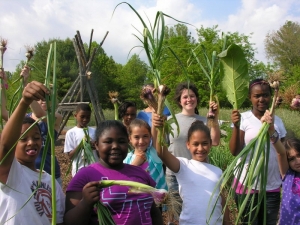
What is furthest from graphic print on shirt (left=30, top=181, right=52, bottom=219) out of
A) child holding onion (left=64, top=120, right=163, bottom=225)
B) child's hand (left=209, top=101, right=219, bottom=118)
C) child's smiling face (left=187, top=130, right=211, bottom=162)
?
child's hand (left=209, top=101, right=219, bottom=118)

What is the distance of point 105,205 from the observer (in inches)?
76.2

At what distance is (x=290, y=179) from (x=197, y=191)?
782mm

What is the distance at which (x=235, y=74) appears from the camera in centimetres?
225

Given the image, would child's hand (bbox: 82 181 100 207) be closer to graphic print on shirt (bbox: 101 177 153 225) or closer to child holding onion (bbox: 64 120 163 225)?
child holding onion (bbox: 64 120 163 225)

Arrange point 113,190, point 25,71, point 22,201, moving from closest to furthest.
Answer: point 22,201 < point 113,190 < point 25,71

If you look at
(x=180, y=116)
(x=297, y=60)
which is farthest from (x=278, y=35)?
(x=180, y=116)

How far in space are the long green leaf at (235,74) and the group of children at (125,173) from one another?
0.17m

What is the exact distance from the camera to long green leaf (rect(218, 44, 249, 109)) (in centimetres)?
216

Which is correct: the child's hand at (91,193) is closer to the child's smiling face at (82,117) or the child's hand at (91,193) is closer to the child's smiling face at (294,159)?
the child's smiling face at (294,159)

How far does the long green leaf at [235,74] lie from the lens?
85.0 inches

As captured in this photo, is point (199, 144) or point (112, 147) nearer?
point (112, 147)

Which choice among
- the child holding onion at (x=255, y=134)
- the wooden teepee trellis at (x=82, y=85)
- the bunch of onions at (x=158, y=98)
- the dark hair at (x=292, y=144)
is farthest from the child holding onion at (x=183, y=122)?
the wooden teepee trellis at (x=82, y=85)

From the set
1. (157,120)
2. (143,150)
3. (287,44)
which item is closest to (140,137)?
(143,150)

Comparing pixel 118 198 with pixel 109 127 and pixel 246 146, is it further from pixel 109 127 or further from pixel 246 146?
pixel 246 146
